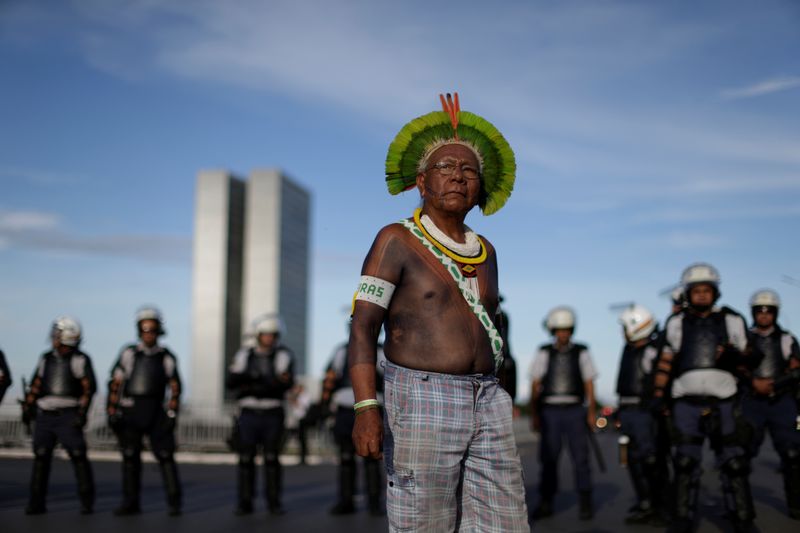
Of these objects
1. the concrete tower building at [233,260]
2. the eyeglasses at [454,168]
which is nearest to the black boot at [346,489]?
the eyeglasses at [454,168]

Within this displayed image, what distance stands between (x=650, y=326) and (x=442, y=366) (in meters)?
7.71

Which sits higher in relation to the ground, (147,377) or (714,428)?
(147,377)

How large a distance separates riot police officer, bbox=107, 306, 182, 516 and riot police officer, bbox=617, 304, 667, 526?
5.22 meters

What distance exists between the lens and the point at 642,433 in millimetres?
10641

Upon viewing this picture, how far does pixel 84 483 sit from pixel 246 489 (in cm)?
189

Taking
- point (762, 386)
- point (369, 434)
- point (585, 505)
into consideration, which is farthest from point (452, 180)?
point (585, 505)

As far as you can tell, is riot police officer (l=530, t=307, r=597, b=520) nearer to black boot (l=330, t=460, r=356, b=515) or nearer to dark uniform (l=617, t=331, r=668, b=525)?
dark uniform (l=617, t=331, r=668, b=525)

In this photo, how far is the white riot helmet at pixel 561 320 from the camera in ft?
38.3

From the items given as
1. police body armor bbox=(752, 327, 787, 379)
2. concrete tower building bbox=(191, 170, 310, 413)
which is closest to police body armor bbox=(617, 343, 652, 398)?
police body armor bbox=(752, 327, 787, 379)

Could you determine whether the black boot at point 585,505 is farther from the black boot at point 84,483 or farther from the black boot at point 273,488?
the black boot at point 84,483

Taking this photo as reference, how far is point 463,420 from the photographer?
13.6ft

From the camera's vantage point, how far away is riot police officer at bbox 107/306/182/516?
11.4 meters

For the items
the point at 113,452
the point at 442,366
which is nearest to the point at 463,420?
the point at 442,366

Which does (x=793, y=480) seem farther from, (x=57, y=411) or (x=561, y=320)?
(x=57, y=411)
